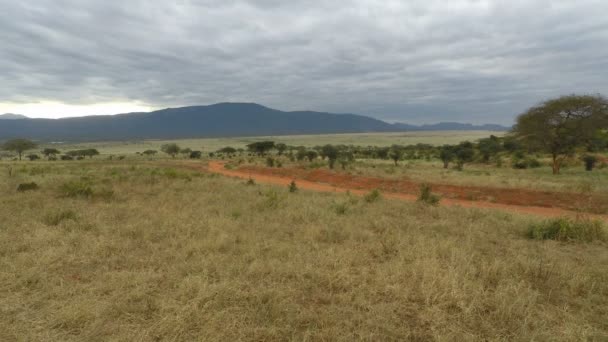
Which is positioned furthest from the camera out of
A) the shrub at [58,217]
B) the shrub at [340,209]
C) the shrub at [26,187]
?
the shrub at [26,187]

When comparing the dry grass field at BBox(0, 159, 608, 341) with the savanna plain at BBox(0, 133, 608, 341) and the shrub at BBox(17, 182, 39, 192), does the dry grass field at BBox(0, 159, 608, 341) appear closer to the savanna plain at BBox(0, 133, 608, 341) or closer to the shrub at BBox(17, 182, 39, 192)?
the savanna plain at BBox(0, 133, 608, 341)

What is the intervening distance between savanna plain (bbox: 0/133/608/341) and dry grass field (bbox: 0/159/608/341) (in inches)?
0.9

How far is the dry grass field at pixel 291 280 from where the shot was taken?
3859 millimetres

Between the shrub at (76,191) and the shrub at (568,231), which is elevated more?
the shrub at (76,191)

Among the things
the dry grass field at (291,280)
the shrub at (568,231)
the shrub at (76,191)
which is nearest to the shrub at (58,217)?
the dry grass field at (291,280)

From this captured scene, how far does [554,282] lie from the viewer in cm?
509

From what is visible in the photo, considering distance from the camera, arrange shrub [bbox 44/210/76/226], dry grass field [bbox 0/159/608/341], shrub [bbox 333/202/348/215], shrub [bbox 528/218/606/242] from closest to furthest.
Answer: dry grass field [bbox 0/159/608/341] < shrub [bbox 528/218/606/242] < shrub [bbox 44/210/76/226] < shrub [bbox 333/202/348/215]

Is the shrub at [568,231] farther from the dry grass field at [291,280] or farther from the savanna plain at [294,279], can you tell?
the dry grass field at [291,280]

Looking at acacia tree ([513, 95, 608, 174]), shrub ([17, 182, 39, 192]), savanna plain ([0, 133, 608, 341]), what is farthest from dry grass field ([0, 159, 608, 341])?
acacia tree ([513, 95, 608, 174])

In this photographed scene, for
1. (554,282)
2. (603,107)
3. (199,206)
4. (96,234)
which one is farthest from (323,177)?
(603,107)

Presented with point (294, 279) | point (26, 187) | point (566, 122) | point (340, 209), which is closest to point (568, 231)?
point (340, 209)

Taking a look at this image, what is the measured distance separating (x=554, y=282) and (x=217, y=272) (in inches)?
207

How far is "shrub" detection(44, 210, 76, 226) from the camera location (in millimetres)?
8477

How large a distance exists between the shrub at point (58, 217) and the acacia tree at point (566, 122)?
2995 cm
